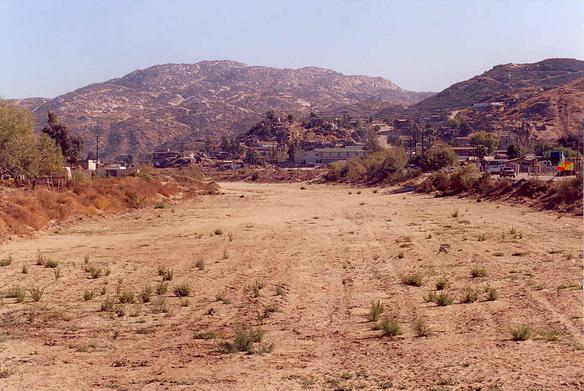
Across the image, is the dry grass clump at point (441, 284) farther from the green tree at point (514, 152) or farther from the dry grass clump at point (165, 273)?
the green tree at point (514, 152)

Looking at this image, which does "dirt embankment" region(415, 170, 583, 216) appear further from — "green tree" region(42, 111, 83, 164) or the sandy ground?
"green tree" region(42, 111, 83, 164)

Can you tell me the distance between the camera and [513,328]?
12.0 metres

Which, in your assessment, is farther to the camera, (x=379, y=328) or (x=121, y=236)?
(x=121, y=236)

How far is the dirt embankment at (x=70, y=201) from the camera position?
31906 mm

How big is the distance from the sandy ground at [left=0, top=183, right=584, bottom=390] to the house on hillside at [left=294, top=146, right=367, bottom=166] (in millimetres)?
111741

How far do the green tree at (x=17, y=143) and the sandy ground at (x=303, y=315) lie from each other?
1999 cm

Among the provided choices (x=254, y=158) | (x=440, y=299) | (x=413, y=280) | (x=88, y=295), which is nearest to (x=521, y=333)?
(x=440, y=299)

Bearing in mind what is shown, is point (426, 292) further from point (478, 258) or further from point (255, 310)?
point (478, 258)

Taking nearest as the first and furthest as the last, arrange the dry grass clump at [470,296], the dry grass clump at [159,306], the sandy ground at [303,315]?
the sandy ground at [303,315], the dry grass clump at [159,306], the dry grass clump at [470,296]

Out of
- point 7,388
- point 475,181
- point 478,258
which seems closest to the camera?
point 7,388

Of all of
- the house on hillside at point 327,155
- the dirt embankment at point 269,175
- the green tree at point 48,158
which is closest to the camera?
the green tree at point 48,158

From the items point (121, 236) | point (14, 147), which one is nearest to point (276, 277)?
point (121, 236)

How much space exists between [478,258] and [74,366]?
14.1m

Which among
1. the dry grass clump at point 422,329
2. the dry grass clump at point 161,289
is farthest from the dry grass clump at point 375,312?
the dry grass clump at point 161,289
